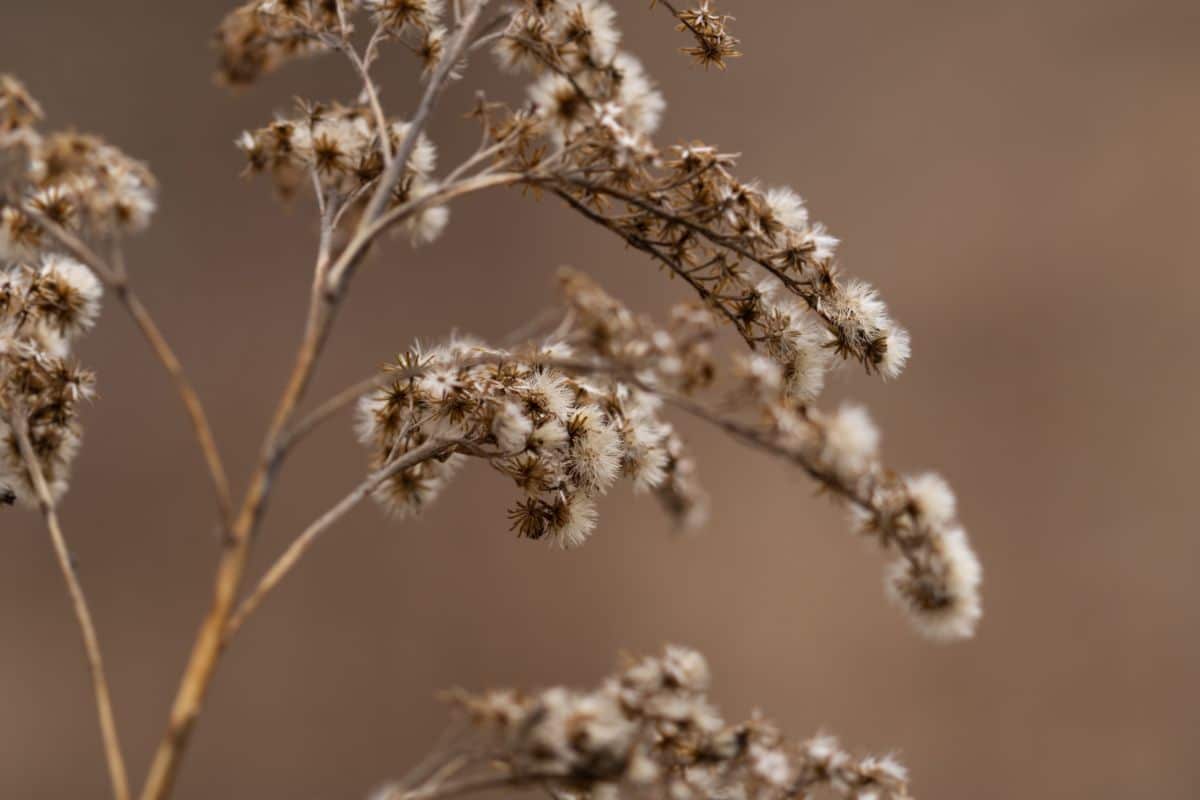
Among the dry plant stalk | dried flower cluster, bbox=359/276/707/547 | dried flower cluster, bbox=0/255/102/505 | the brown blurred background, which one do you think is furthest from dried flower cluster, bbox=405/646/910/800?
→ the brown blurred background

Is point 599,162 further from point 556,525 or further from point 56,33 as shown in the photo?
point 56,33

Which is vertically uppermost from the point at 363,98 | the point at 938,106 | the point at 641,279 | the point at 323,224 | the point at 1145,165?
the point at 938,106

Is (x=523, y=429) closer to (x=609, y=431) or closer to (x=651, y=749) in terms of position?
(x=609, y=431)

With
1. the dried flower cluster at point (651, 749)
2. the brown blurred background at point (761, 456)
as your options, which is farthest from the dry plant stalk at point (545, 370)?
the brown blurred background at point (761, 456)

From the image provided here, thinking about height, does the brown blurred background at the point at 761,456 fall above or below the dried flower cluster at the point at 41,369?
above

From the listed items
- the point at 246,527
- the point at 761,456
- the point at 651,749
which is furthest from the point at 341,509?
the point at 761,456

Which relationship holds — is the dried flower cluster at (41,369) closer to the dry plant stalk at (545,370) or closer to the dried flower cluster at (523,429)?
the dry plant stalk at (545,370)

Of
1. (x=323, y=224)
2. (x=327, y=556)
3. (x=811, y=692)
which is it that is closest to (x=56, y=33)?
(x=327, y=556)

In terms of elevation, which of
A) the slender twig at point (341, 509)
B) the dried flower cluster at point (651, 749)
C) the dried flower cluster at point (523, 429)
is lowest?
the dried flower cluster at point (651, 749)

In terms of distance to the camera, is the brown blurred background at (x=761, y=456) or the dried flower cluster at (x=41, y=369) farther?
the brown blurred background at (x=761, y=456)
